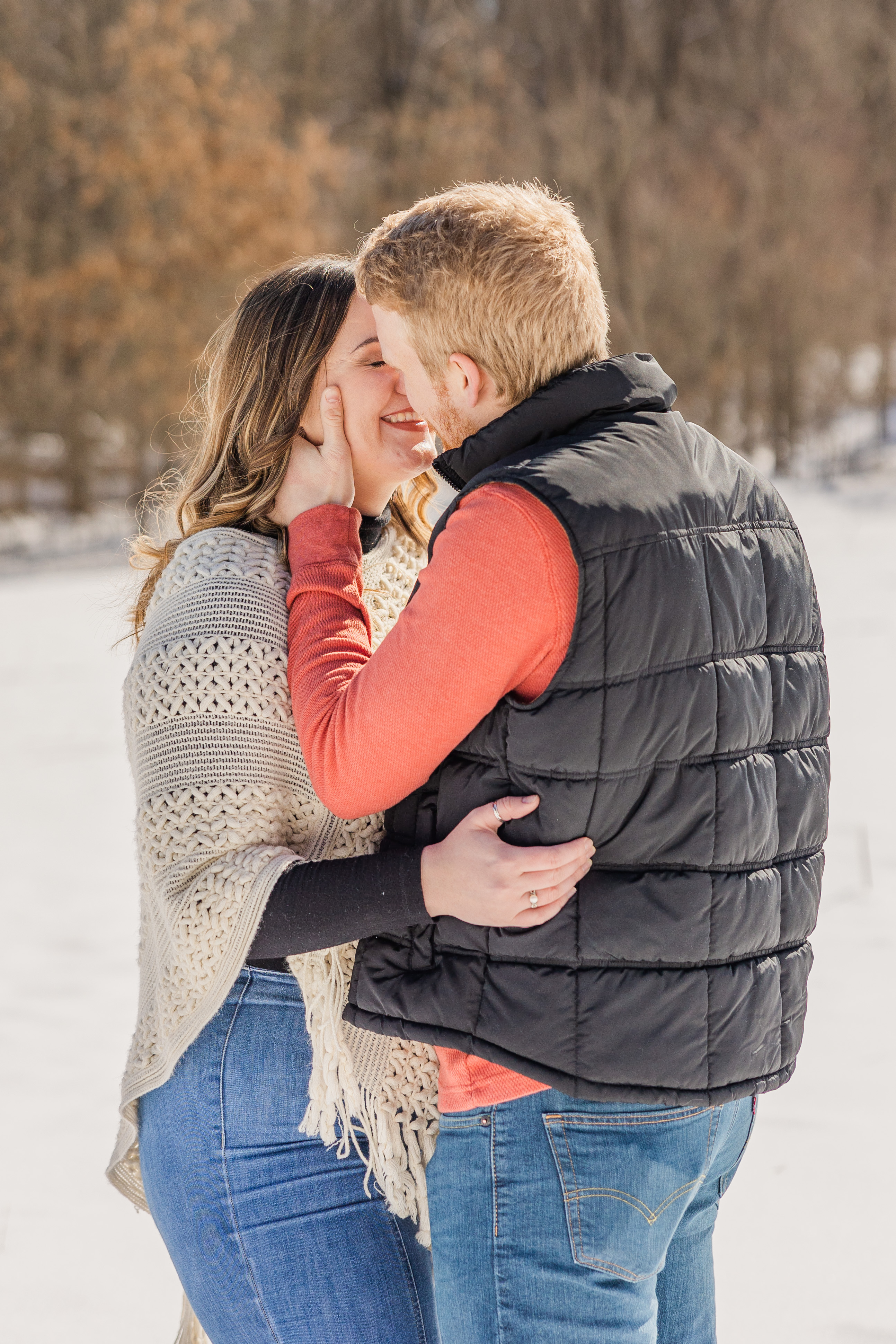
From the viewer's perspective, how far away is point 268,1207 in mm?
1606

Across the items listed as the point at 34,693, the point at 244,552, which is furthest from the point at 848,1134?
the point at 34,693

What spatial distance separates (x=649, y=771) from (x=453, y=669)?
23cm

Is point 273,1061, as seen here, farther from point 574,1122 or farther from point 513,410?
point 513,410

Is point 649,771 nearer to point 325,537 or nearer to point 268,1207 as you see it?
point 325,537

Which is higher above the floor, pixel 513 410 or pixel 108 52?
→ pixel 108 52

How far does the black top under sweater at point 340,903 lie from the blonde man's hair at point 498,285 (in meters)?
0.56

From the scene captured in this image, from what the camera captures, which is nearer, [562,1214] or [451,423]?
[562,1214]

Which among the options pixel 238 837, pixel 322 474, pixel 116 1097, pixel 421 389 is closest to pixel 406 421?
pixel 322 474

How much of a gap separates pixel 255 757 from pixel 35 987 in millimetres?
2895

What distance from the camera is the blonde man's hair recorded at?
→ 131 centimetres

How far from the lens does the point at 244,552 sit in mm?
1728

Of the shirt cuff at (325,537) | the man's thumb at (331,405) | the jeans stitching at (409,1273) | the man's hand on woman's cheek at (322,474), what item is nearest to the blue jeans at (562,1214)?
the jeans stitching at (409,1273)

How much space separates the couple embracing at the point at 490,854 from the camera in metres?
1.29

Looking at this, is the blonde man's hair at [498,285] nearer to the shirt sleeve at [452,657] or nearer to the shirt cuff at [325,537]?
the shirt sleeve at [452,657]
